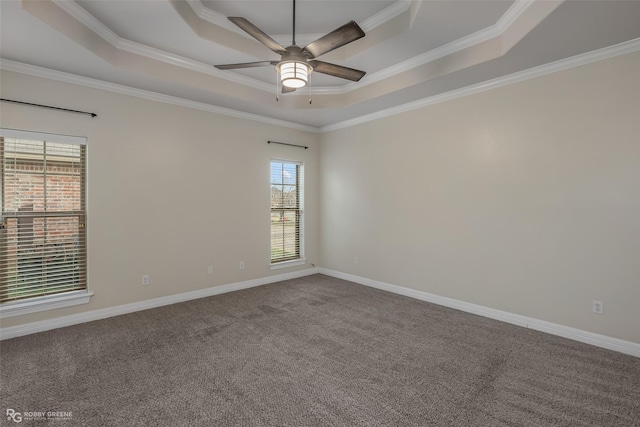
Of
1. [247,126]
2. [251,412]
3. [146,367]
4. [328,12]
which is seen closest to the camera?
[251,412]

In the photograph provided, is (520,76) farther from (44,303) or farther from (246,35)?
(44,303)

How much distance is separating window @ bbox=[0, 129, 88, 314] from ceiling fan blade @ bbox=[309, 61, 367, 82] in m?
2.95

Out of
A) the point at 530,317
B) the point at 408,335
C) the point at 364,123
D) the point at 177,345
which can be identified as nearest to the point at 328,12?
the point at 364,123

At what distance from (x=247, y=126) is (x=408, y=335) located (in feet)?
12.8

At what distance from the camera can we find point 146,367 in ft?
8.56

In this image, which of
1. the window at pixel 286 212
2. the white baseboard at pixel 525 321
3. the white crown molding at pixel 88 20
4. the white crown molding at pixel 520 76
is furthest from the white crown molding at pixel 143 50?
the white baseboard at pixel 525 321

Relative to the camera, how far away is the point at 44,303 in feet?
10.9

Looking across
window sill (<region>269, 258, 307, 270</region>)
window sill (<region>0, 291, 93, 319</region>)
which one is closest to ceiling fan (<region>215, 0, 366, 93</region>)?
window sill (<region>0, 291, 93, 319</region>)

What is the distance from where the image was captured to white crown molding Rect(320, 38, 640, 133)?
112 inches

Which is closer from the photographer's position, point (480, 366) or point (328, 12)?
point (480, 366)

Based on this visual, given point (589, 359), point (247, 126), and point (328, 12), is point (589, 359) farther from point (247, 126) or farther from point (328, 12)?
point (247, 126)

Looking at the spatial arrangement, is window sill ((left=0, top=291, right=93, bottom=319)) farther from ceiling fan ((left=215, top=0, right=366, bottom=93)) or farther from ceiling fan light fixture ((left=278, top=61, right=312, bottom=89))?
ceiling fan light fixture ((left=278, top=61, right=312, bottom=89))

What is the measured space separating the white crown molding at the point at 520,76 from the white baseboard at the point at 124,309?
3.37 meters

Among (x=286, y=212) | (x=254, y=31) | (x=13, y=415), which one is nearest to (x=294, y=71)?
(x=254, y=31)
